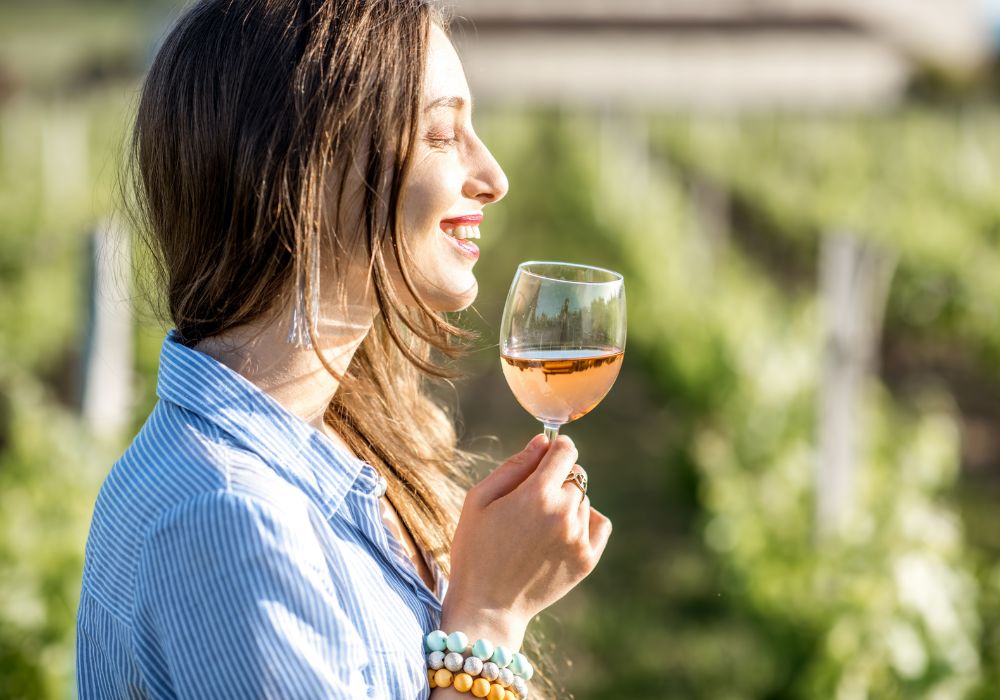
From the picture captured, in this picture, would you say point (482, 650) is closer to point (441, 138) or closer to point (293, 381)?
point (293, 381)

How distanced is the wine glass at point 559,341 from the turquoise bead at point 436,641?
298 millimetres

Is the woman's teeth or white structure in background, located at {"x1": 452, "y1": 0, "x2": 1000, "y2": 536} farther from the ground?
white structure in background, located at {"x1": 452, "y1": 0, "x2": 1000, "y2": 536}

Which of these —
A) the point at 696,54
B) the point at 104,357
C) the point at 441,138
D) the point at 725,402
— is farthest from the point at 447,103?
the point at 696,54

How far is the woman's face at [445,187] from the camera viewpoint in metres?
1.29

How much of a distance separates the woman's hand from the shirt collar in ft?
0.53

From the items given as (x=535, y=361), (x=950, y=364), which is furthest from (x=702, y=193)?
(x=535, y=361)

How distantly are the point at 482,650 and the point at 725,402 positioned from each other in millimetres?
4821

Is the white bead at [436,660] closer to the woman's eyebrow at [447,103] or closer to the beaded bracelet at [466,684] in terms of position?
the beaded bracelet at [466,684]

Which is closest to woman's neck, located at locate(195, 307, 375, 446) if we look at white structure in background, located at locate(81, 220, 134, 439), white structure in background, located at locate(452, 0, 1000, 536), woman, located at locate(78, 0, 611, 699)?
woman, located at locate(78, 0, 611, 699)

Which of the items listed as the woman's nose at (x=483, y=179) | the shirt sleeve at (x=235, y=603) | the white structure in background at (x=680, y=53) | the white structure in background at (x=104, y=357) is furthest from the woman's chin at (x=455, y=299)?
the white structure in background at (x=680, y=53)

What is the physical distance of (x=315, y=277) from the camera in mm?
1268

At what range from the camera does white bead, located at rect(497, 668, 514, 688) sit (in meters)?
1.27

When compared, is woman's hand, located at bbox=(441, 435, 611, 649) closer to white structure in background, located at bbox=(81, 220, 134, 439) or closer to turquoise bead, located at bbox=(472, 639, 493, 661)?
turquoise bead, located at bbox=(472, 639, 493, 661)

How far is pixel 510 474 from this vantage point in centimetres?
134
